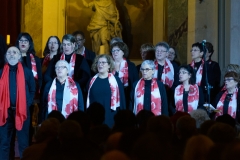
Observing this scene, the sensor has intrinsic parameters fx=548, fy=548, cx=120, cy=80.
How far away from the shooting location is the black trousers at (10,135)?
6805 millimetres

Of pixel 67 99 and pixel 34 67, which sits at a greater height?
pixel 34 67

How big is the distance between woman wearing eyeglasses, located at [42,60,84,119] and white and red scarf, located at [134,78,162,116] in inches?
30.3

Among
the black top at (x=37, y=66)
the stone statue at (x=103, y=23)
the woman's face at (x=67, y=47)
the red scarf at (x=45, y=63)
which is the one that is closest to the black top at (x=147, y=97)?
the woman's face at (x=67, y=47)

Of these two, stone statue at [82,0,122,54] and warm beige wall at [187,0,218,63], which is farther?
stone statue at [82,0,122,54]

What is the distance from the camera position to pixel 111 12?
12055 millimetres

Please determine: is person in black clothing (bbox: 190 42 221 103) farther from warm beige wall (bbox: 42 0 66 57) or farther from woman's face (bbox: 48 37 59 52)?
warm beige wall (bbox: 42 0 66 57)

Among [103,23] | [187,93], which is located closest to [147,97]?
[187,93]

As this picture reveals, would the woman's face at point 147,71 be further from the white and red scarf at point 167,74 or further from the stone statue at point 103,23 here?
the stone statue at point 103,23

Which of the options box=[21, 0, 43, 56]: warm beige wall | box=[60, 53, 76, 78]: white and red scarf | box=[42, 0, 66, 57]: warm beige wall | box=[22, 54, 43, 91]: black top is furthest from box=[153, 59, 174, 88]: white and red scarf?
box=[21, 0, 43, 56]: warm beige wall

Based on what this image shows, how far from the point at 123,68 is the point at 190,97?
1.06 metres

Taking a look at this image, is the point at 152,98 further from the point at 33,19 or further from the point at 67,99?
the point at 33,19

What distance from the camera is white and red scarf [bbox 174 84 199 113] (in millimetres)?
7672

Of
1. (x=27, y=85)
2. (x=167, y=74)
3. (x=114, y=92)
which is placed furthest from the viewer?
(x=167, y=74)

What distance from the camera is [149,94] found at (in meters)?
7.50
